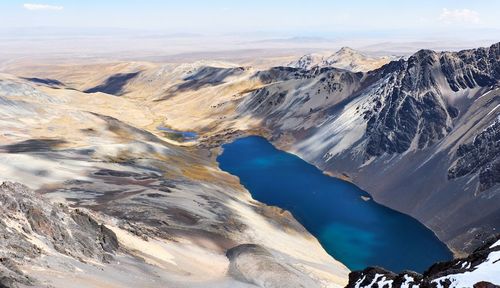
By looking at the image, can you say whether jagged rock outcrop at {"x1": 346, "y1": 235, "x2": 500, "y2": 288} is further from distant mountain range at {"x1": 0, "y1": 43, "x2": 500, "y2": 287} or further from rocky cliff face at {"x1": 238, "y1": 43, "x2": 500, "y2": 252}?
rocky cliff face at {"x1": 238, "y1": 43, "x2": 500, "y2": 252}

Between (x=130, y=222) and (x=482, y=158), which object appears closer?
(x=130, y=222)

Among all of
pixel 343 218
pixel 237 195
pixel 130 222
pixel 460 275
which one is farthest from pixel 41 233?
pixel 343 218

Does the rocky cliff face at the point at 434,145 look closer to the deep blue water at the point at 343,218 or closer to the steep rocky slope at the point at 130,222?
the deep blue water at the point at 343,218

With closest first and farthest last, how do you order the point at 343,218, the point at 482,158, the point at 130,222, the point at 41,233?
the point at 41,233
the point at 130,222
the point at 343,218
the point at 482,158

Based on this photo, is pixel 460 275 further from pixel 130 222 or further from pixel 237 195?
pixel 237 195

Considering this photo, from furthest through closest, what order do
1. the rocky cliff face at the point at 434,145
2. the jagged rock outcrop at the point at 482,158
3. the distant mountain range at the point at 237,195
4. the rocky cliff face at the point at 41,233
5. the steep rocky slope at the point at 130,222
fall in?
the jagged rock outcrop at the point at 482,158
the rocky cliff face at the point at 434,145
the distant mountain range at the point at 237,195
the steep rocky slope at the point at 130,222
the rocky cliff face at the point at 41,233

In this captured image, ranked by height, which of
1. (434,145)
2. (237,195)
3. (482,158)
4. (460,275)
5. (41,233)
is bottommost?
(237,195)

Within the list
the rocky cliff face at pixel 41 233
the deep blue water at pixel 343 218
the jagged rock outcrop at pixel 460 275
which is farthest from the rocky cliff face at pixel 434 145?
the rocky cliff face at pixel 41 233
